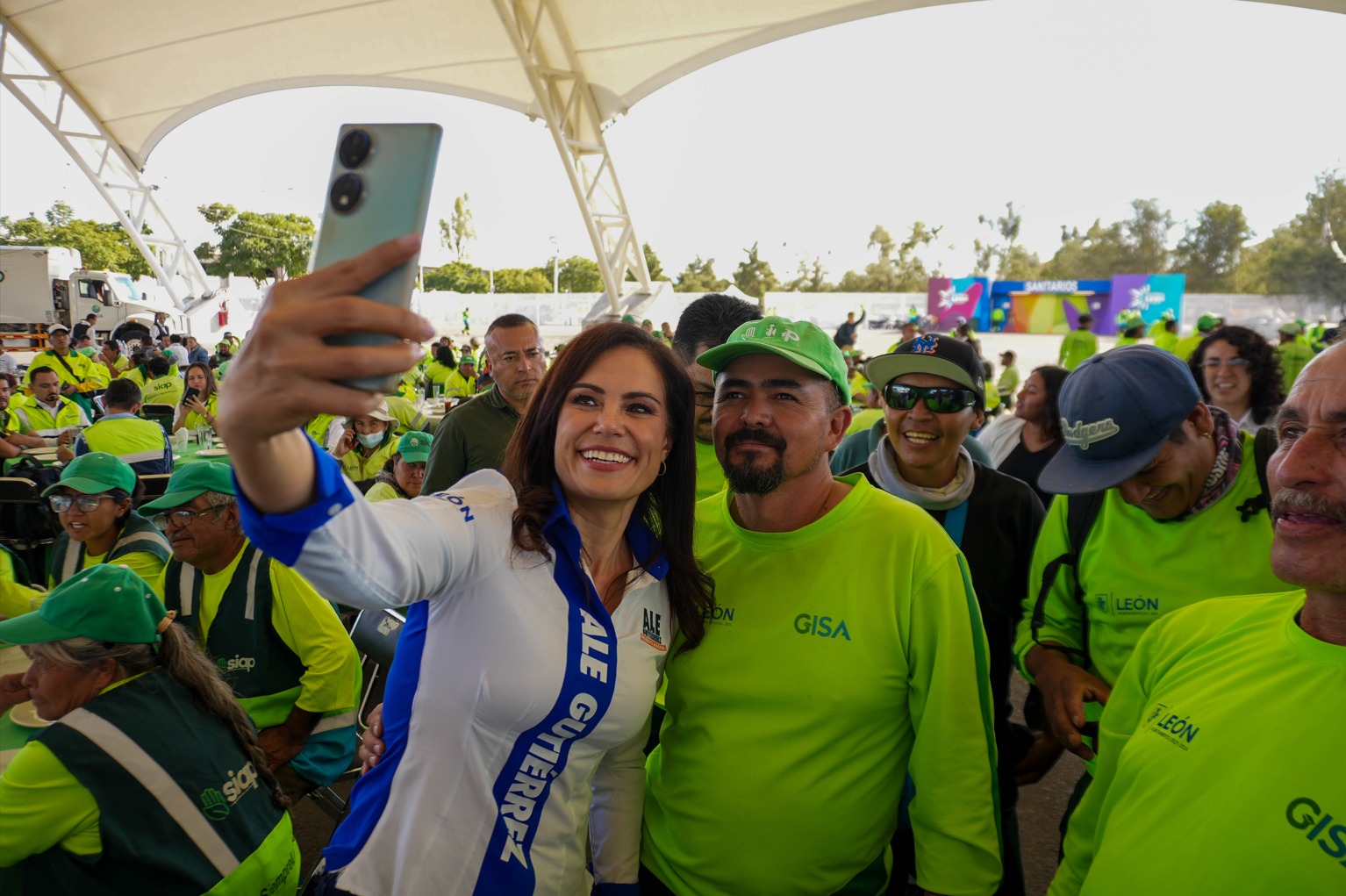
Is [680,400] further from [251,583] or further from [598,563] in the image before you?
[251,583]

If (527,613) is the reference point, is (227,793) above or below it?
below

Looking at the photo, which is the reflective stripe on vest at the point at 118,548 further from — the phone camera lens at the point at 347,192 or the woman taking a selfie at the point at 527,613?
the phone camera lens at the point at 347,192

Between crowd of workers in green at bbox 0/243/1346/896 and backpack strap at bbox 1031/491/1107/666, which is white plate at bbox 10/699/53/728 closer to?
crowd of workers in green at bbox 0/243/1346/896

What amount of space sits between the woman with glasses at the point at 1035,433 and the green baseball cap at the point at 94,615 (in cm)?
400

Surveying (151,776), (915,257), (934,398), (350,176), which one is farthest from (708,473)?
(915,257)

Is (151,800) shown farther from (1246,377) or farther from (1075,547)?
(1246,377)

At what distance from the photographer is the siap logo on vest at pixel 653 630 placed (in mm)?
1718

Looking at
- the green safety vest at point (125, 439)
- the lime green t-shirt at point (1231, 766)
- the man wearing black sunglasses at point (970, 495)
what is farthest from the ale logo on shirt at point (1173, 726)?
the green safety vest at point (125, 439)

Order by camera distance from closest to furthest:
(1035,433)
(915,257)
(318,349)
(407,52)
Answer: (318,349)
(1035,433)
(407,52)
(915,257)

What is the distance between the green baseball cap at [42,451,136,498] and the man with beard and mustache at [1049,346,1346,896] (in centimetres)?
417

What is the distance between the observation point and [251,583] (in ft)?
9.98

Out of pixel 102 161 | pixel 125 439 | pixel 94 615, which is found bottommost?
pixel 125 439

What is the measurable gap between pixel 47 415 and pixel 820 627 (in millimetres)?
10518

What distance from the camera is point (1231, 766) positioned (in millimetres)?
1309
